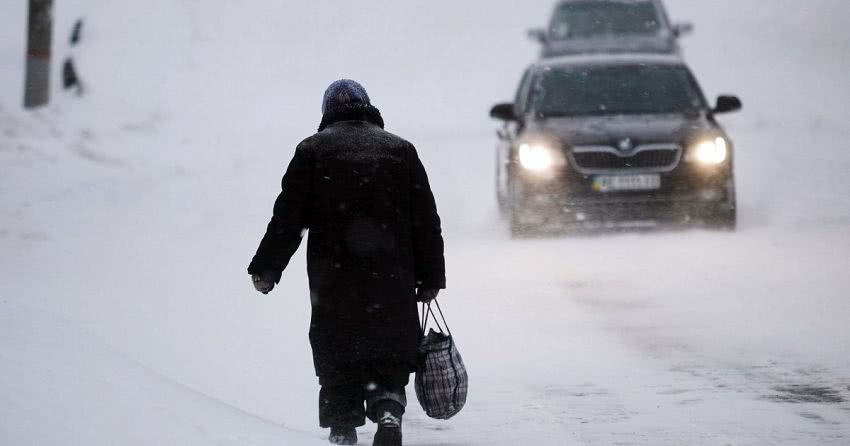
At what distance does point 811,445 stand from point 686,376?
1757mm

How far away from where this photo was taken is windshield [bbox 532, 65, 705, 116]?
51.0ft

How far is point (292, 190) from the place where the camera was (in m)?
6.16

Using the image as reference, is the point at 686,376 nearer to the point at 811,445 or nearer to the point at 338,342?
the point at 811,445

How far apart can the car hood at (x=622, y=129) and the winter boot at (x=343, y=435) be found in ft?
28.0

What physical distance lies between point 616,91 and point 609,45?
25.9 ft

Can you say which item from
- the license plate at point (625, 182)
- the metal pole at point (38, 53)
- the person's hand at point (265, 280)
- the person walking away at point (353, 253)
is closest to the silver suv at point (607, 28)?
the metal pole at point (38, 53)

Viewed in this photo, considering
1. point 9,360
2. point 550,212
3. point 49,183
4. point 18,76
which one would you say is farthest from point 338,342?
point 18,76

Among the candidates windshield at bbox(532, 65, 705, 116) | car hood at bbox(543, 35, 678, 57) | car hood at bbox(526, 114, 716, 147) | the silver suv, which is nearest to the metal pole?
the silver suv

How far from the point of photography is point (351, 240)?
6.17 m

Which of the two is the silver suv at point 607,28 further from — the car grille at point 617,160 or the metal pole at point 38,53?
the car grille at point 617,160

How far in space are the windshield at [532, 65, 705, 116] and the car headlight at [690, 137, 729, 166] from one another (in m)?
0.89

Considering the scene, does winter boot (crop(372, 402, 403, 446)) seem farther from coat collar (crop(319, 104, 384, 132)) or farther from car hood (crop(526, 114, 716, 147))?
car hood (crop(526, 114, 716, 147))

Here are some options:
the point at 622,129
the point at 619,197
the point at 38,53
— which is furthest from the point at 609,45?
the point at 619,197

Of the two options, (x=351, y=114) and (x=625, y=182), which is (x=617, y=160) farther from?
(x=351, y=114)
